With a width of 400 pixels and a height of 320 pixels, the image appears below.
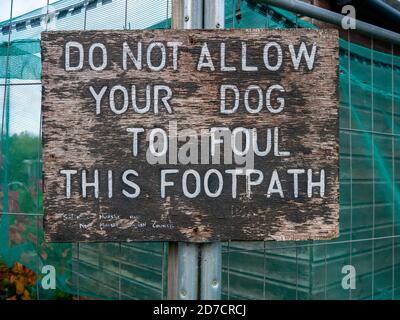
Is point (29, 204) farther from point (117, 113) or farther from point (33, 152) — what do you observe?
point (117, 113)

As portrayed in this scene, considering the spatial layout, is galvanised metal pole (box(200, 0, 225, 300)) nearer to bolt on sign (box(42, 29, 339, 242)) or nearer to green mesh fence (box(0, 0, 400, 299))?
bolt on sign (box(42, 29, 339, 242))

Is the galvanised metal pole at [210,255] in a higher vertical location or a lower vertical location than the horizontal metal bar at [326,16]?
lower

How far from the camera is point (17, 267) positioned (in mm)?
2047

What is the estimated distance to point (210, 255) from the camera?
39.9 inches

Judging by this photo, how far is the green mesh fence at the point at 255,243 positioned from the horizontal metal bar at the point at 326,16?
0.08 m

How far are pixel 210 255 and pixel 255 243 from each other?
1303mm

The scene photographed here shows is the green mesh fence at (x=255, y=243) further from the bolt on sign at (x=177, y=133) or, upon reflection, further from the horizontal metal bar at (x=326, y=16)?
the bolt on sign at (x=177, y=133)

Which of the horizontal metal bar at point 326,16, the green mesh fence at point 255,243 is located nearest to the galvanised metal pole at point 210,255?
the green mesh fence at point 255,243

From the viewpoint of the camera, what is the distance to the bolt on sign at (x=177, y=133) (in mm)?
952

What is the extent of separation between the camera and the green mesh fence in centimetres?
205

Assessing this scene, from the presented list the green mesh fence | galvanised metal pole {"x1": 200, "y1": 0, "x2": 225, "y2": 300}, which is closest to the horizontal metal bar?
the green mesh fence

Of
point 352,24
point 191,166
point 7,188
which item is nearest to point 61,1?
point 7,188

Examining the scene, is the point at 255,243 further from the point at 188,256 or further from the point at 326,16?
the point at 326,16

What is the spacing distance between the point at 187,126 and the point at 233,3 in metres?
1.33
